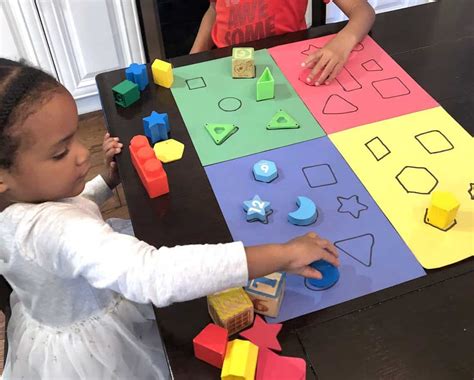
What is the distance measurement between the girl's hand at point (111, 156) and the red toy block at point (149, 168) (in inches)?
1.9

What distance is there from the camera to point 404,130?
986mm

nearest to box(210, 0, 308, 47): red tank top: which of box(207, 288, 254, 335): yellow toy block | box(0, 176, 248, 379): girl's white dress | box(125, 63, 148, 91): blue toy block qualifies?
box(125, 63, 148, 91): blue toy block

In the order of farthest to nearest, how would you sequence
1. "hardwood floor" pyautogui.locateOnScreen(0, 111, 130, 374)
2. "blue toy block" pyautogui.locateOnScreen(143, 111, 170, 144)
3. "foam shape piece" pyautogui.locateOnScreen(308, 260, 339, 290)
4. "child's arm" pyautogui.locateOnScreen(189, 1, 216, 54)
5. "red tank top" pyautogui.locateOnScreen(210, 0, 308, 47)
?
"hardwood floor" pyautogui.locateOnScreen(0, 111, 130, 374)
"child's arm" pyautogui.locateOnScreen(189, 1, 216, 54)
"red tank top" pyautogui.locateOnScreen(210, 0, 308, 47)
"blue toy block" pyautogui.locateOnScreen(143, 111, 170, 144)
"foam shape piece" pyautogui.locateOnScreen(308, 260, 339, 290)

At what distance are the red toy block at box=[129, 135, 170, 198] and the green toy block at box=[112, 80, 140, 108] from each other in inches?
6.1

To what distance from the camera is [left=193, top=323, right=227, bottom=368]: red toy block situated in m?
0.65

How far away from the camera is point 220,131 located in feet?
3.28

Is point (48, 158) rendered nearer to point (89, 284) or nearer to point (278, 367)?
point (89, 284)

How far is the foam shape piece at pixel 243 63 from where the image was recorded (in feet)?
3.59

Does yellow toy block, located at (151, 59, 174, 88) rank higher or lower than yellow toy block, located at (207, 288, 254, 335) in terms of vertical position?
higher

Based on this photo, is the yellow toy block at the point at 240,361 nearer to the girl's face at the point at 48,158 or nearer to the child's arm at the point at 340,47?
the girl's face at the point at 48,158

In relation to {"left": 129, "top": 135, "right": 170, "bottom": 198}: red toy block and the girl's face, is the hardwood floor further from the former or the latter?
the girl's face

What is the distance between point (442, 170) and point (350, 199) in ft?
0.59

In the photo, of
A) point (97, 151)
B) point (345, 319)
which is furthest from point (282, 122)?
point (97, 151)

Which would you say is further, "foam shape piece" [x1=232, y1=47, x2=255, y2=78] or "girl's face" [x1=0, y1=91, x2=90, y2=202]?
"foam shape piece" [x1=232, y1=47, x2=255, y2=78]
